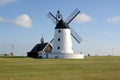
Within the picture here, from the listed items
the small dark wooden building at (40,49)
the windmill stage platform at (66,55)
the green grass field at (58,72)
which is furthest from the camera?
the small dark wooden building at (40,49)

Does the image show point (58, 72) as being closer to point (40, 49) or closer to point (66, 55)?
point (66, 55)

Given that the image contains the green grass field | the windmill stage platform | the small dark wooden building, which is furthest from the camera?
the small dark wooden building

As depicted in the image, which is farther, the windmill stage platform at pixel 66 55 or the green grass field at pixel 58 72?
the windmill stage platform at pixel 66 55

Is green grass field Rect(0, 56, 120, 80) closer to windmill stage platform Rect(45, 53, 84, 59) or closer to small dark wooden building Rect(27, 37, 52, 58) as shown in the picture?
windmill stage platform Rect(45, 53, 84, 59)

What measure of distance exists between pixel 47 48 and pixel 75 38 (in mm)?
9638

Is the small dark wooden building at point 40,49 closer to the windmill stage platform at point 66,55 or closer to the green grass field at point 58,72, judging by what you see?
the windmill stage platform at point 66,55

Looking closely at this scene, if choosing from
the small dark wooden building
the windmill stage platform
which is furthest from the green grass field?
the small dark wooden building

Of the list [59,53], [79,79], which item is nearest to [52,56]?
[59,53]

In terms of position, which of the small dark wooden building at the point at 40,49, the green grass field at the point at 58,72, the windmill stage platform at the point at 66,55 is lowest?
the green grass field at the point at 58,72

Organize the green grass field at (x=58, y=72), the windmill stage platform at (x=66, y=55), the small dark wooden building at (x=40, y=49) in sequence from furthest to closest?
1. the small dark wooden building at (x=40, y=49)
2. the windmill stage platform at (x=66, y=55)
3. the green grass field at (x=58, y=72)

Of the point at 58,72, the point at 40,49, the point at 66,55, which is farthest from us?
the point at 40,49

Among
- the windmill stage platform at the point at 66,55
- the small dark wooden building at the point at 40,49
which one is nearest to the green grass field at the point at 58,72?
the windmill stage platform at the point at 66,55

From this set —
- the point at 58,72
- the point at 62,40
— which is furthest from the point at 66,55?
the point at 58,72

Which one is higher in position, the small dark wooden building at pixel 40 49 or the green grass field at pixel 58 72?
the small dark wooden building at pixel 40 49
